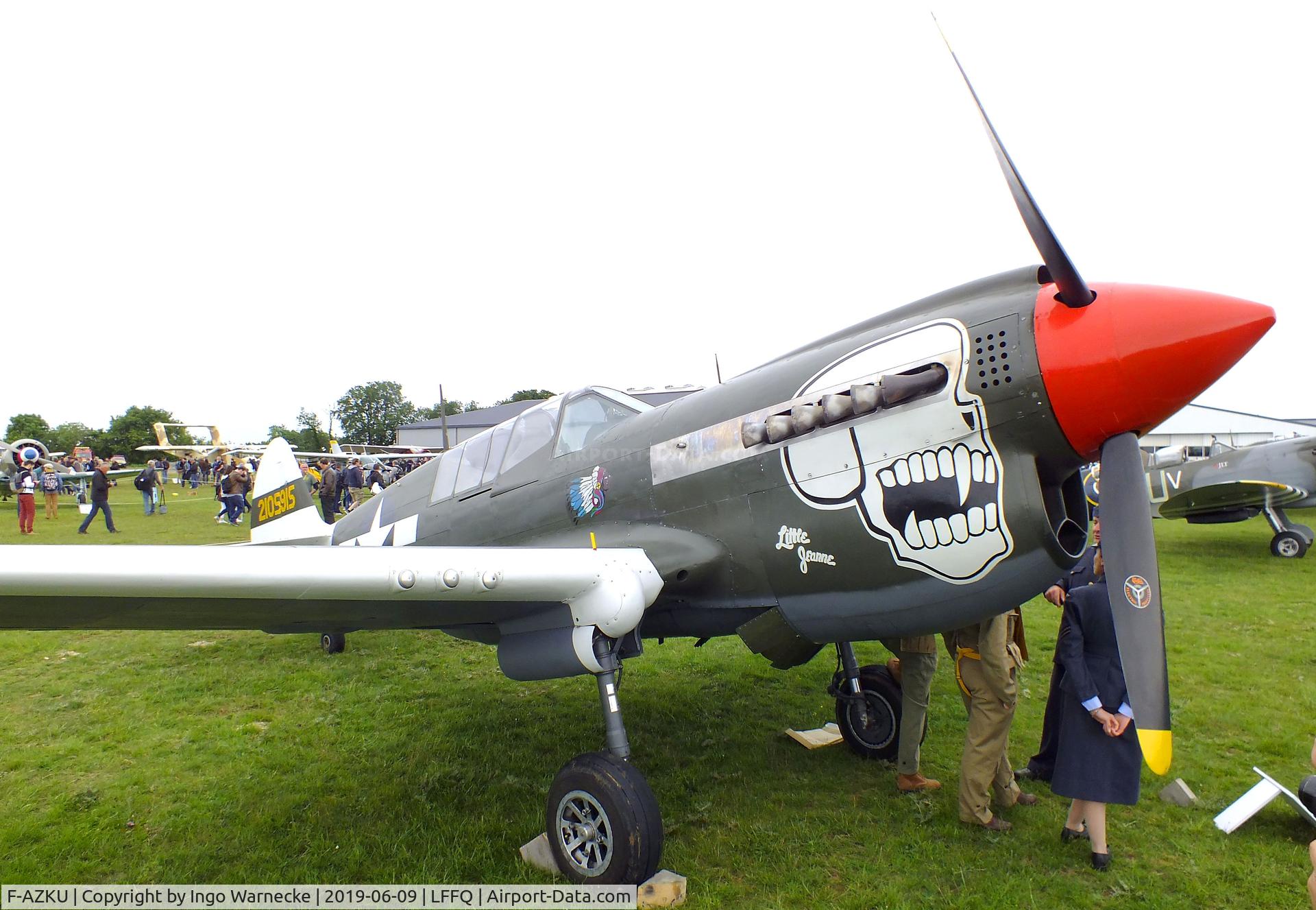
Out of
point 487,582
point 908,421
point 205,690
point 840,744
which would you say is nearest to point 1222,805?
point 840,744

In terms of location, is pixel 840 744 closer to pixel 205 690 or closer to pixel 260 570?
pixel 260 570

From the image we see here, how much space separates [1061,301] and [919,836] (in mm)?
2711

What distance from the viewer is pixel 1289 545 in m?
12.1

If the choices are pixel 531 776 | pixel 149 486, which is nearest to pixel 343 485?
pixel 149 486

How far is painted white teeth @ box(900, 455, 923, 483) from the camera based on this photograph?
3.04 metres

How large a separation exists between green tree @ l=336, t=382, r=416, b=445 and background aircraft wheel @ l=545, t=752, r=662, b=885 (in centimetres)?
10538

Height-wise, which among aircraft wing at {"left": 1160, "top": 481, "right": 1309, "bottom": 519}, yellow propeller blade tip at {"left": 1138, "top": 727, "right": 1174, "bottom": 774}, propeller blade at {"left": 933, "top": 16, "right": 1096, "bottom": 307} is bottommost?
→ aircraft wing at {"left": 1160, "top": 481, "right": 1309, "bottom": 519}

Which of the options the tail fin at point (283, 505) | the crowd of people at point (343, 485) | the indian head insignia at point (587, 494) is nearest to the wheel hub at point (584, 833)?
the indian head insignia at point (587, 494)

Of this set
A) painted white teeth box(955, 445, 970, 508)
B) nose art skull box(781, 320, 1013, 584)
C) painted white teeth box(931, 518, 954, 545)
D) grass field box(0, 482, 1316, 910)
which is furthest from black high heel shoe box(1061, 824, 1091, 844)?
painted white teeth box(955, 445, 970, 508)

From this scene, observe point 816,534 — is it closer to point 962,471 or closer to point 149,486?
point 962,471

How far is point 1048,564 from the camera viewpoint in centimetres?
290

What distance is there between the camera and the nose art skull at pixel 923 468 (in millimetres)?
2932

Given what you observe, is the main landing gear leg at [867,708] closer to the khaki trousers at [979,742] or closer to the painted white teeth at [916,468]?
the khaki trousers at [979,742]

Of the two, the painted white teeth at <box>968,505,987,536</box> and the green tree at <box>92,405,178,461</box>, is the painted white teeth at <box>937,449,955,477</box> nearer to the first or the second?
the painted white teeth at <box>968,505,987,536</box>
